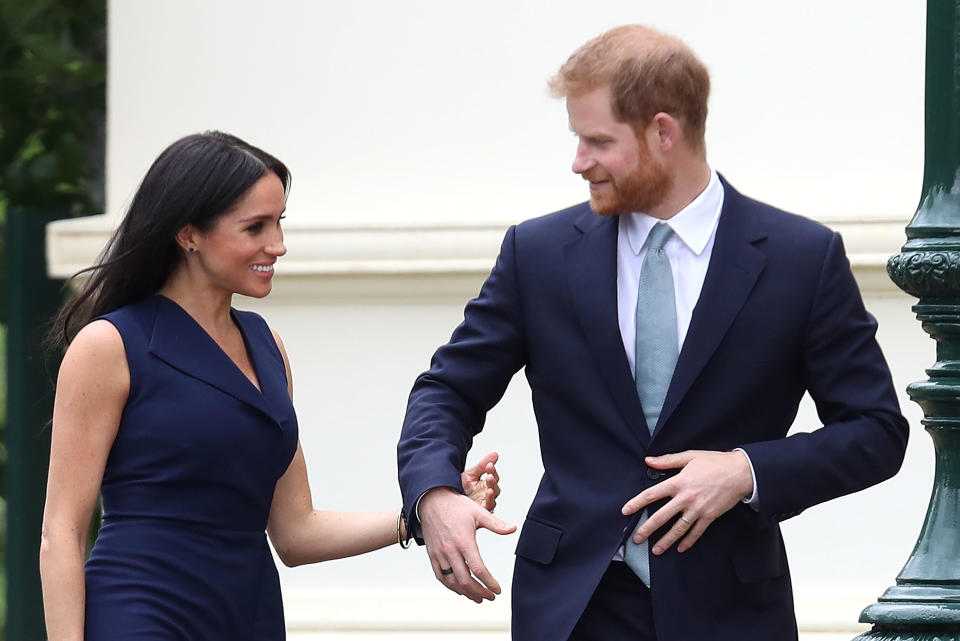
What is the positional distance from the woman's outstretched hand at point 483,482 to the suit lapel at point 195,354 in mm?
434

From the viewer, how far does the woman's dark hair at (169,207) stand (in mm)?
3549

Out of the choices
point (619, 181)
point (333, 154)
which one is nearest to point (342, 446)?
point (333, 154)

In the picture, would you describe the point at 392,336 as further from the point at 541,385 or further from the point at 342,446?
the point at 541,385

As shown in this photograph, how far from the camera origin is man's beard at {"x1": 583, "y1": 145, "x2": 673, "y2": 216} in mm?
3277

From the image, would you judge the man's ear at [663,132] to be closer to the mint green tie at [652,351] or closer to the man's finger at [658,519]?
the mint green tie at [652,351]

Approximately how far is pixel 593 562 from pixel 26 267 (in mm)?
3482

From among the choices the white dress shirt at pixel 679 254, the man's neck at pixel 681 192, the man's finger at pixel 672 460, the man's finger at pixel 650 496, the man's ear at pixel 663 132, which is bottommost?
the man's finger at pixel 650 496

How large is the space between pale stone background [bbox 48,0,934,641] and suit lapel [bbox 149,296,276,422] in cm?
212

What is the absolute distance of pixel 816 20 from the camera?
5613 mm

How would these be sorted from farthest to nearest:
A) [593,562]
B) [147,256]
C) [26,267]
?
[26,267]
[147,256]
[593,562]

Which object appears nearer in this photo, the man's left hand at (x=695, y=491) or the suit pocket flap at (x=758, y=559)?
the man's left hand at (x=695, y=491)

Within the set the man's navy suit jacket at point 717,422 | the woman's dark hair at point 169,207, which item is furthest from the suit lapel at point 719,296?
the woman's dark hair at point 169,207

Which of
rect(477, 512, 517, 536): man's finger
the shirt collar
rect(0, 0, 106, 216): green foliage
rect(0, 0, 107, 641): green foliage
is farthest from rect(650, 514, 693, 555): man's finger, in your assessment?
rect(0, 0, 106, 216): green foliage

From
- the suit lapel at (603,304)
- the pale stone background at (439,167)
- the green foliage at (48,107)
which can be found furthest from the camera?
the green foliage at (48,107)
